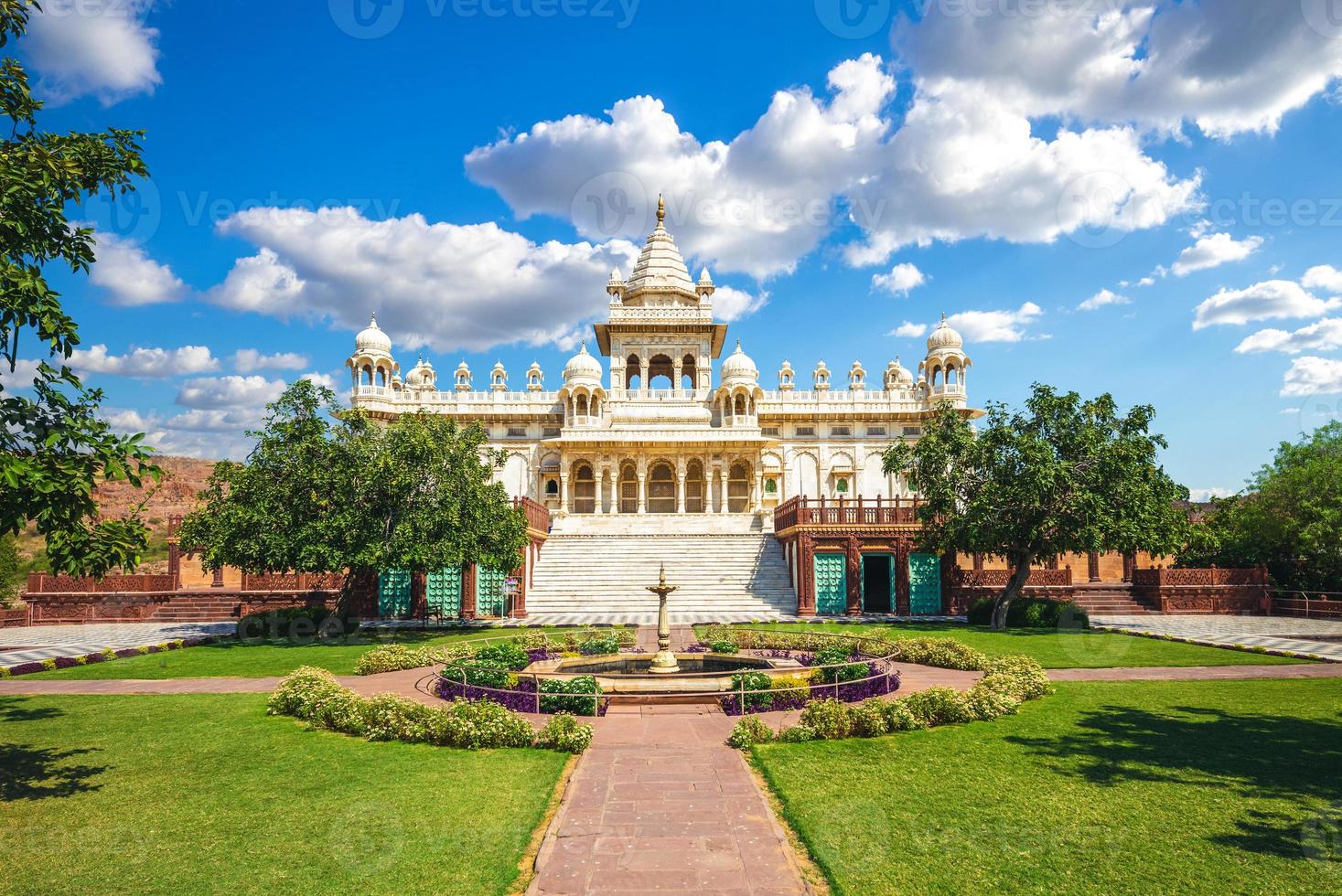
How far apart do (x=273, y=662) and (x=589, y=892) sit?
1521 cm

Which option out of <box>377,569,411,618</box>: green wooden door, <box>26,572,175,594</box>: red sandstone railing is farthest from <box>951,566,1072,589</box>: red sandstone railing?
<box>26,572,175,594</box>: red sandstone railing

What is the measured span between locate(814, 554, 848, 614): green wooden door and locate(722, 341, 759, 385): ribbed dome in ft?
67.8

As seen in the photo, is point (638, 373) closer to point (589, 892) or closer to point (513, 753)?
point (513, 753)

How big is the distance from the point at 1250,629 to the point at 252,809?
91.2 ft

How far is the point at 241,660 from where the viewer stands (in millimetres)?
18906

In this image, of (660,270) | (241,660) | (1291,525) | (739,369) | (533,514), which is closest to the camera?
(241,660)

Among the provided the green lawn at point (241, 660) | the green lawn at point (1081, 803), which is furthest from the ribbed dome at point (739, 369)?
the green lawn at point (1081, 803)

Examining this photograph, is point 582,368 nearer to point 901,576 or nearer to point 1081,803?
point 901,576

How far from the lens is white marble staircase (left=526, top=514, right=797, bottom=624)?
29.5m

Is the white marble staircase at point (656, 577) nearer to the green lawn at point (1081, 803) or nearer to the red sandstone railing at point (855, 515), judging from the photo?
the red sandstone railing at point (855, 515)

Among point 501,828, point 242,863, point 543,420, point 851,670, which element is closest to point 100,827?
point 242,863

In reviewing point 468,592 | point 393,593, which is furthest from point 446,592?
point 393,593

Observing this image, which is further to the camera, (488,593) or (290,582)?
(488,593)

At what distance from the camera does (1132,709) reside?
12.3 m
